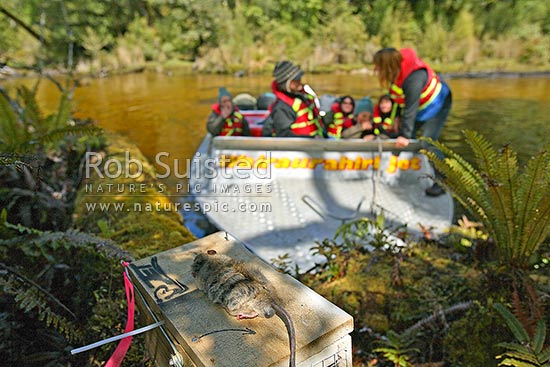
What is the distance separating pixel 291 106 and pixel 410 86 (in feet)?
4.58

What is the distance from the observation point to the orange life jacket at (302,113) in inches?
192

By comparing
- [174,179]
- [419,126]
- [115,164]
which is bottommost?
[174,179]

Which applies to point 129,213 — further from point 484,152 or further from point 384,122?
point 384,122

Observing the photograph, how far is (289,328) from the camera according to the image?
126cm

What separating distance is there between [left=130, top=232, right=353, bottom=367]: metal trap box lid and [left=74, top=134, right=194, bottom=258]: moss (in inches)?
53.1

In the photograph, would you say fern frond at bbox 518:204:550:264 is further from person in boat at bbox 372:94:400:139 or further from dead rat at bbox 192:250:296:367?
person in boat at bbox 372:94:400:139

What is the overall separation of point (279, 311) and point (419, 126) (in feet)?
14.9

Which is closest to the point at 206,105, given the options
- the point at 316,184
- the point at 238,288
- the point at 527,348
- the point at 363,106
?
the point at 363,106

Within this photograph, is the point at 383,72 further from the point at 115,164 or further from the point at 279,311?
the point at 279,311

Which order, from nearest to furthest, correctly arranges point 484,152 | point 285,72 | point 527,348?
1. point 527,348
2. point 484,152
3. point 285,72

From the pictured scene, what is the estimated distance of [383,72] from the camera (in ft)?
15.8

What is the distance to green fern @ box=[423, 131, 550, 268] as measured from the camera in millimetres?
2523

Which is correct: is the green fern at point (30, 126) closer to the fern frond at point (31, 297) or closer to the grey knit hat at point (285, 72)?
the fern frond at point (31, 297)

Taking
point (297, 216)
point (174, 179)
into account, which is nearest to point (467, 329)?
point (297, 216)
